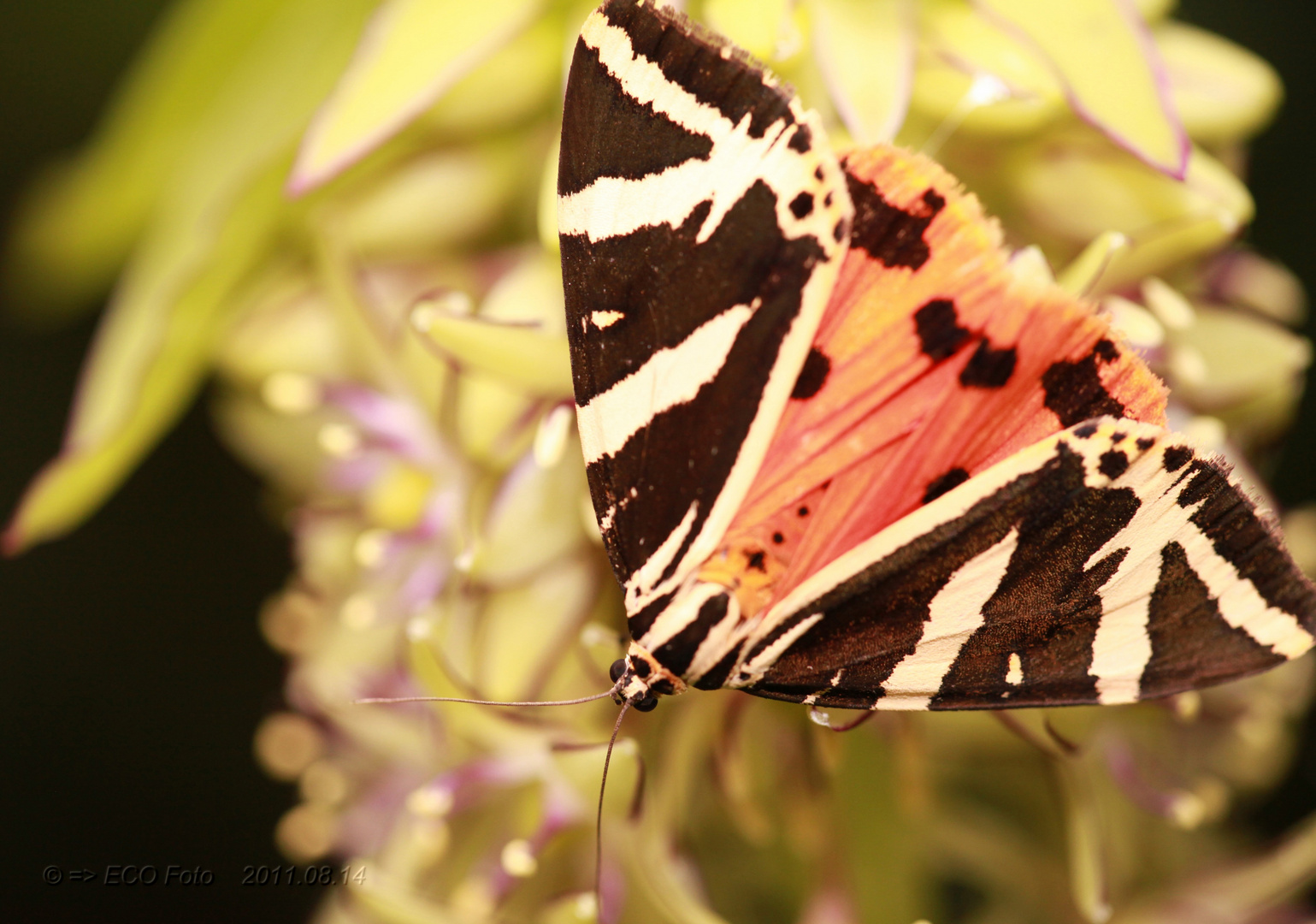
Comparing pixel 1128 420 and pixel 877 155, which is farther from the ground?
pixel 877 155

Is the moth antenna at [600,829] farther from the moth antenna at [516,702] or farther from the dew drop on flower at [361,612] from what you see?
the dew drop on flower at [361,612]

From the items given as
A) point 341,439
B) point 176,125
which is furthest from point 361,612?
Result: point 176,125

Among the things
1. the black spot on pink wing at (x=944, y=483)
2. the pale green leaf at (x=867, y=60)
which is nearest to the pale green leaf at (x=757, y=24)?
the pale green leaf at (x=867, y=60)

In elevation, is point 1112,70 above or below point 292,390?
above

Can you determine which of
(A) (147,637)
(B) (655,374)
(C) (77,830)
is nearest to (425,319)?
(B) (655,374)

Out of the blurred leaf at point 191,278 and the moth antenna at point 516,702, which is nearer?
the moth antenna at point 516,702

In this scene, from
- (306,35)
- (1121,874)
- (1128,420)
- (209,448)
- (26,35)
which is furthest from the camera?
(209,448)

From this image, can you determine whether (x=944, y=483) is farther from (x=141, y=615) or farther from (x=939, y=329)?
(x=141, y=615)

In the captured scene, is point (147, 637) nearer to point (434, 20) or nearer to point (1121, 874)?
point (434, 20)
